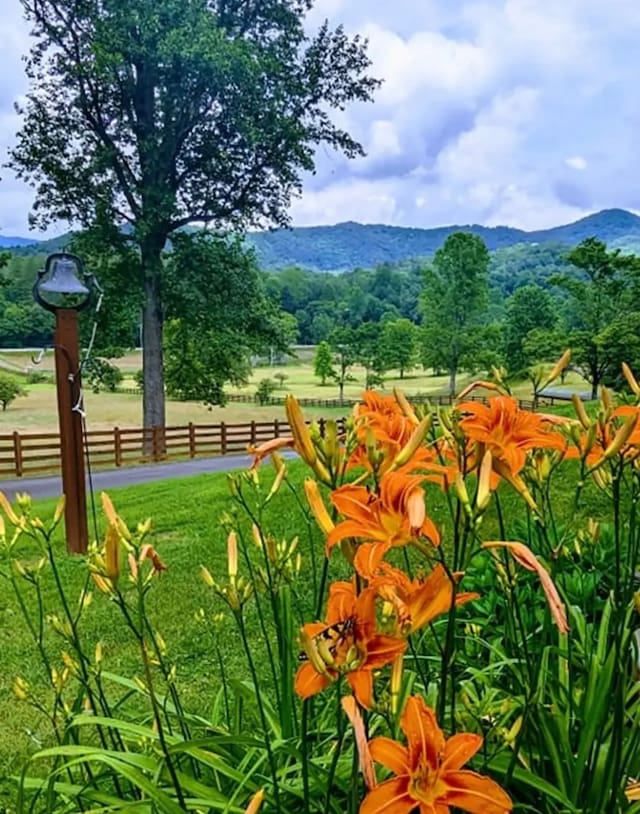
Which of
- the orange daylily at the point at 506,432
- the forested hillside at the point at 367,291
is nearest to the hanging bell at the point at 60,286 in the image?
the orange daylily at the point at 506,432

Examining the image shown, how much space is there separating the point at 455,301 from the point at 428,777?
23.5 m

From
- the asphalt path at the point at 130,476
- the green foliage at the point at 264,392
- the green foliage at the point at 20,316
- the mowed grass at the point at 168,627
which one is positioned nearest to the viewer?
the mowed grass at the point at 168,627

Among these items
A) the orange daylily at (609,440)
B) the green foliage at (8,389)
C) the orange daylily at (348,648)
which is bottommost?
the green foliage at (8,389)

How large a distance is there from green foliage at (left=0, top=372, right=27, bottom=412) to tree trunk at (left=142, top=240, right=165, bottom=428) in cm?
573

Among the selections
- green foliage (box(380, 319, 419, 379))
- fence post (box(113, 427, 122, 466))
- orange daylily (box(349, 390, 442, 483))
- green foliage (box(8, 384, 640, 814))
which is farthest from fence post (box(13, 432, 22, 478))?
green foliage (box(380, 319, 419, 379))

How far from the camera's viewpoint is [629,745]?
0.79 m

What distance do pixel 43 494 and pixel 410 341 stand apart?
20250 millimetres

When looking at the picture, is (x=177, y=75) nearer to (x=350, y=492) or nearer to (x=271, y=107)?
(x=271, y=107)

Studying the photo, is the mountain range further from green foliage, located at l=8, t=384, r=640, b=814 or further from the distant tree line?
green foliage, located at l=8, t=384, r=640, b=814

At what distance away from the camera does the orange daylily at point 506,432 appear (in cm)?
61

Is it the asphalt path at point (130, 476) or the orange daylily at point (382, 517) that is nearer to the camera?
the orange daylily at point (382, 517)

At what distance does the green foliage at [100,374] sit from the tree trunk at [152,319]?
0.71 m

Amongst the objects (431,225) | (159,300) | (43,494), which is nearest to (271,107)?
(159,300)

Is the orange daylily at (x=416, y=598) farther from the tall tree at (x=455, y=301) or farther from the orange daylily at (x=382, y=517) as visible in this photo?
the tall tree at (x=455, y=301)
